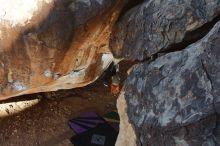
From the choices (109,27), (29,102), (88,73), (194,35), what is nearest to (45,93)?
(29,102)

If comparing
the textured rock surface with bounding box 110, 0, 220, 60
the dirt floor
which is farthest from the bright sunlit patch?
the textured rock surface with bounding box 110, 0, 220, 60

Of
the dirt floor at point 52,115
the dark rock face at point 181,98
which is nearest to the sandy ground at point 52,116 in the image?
the dirt floor at point 52,115

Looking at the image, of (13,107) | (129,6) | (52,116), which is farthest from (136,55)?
(13,107)

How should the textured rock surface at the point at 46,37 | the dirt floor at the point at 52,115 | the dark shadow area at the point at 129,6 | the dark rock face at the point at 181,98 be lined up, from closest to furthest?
the dark rock face at the point at 181,98, the textured rock surface at the point at 46,37, the dark shadow area at the point at 129,6, the dirt floor at the point at 52,115

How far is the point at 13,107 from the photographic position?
2582 mm

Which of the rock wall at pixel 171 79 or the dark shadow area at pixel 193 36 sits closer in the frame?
the rock wall at pixel 171 79

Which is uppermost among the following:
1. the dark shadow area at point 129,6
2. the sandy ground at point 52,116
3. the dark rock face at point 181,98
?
the dark shadow area at point 129,6

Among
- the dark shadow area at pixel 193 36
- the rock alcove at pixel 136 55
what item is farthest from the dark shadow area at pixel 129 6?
the dark shadow area at pixel 193 36

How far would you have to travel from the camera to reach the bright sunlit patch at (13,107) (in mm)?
2561

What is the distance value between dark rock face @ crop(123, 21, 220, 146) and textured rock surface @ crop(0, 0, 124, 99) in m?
0.45

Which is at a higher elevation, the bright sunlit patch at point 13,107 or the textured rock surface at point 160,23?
the textured rock surface at point 160,23

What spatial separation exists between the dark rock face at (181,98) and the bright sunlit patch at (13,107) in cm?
101

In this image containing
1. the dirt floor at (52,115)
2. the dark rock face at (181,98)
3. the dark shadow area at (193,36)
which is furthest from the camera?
the dirt floor at (52,115)

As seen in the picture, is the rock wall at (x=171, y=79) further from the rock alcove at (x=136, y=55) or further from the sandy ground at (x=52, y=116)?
the sandy ground at (x=52, y=116)
